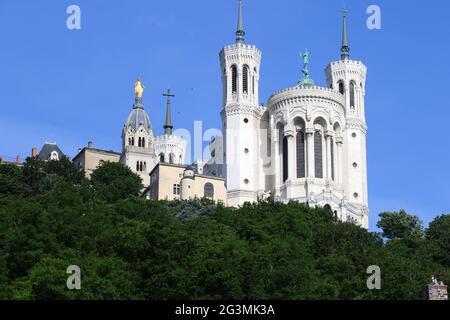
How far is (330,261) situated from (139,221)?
50.6 ft

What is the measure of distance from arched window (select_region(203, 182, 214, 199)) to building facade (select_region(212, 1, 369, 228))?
92.9 inches

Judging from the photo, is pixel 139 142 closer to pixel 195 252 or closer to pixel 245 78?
pixel 245 78

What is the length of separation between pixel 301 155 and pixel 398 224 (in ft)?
39.9

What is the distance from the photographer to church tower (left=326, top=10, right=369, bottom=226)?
10281 centimetres

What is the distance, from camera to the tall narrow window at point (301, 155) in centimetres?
9675

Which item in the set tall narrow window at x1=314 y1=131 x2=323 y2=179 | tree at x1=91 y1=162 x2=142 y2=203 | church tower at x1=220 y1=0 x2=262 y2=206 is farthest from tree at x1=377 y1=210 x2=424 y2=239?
tree at x1=91 y1=162 x2=142 y2=203

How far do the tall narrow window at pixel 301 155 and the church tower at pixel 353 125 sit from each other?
5.42 metres

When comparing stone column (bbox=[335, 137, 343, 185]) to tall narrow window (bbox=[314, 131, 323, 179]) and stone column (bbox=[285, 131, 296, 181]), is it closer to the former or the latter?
tall narrow window (bbox=[314, 131, 323, 179])

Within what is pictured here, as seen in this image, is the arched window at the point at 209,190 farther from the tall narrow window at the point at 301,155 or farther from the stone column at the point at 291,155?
the tall narrow window at the point at 301,155

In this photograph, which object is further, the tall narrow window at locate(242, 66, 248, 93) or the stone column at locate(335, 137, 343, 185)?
the tall narrow window at locate(242, 66, 248, 93)

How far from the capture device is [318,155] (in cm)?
9750

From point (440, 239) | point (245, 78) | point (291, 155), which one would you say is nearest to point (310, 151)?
point (291, 155)

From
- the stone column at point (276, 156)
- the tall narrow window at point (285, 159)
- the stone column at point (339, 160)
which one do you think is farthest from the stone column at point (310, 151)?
the stone column at point (339, 160)
